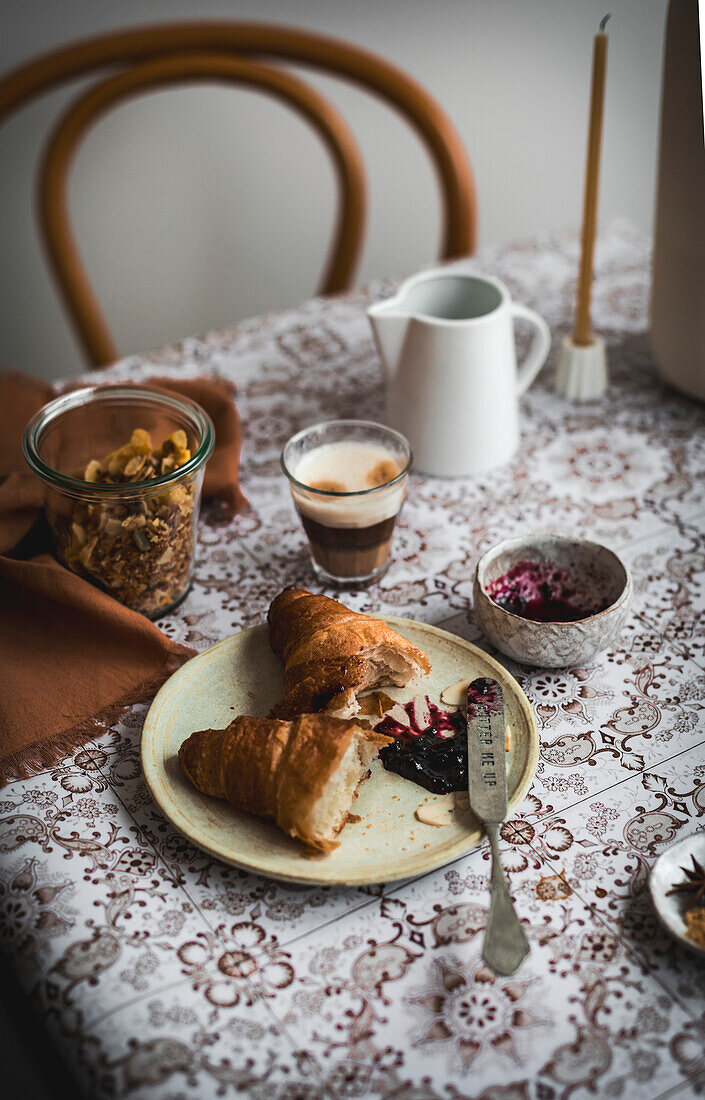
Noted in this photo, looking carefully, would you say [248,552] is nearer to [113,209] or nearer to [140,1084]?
[140,1084]

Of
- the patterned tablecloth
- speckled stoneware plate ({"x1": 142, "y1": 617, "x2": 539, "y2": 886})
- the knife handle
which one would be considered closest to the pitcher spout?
the patterned tablecloth

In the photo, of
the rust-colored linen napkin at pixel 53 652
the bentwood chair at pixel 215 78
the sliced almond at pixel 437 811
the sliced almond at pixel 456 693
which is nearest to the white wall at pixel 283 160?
the bentwood chair at pixel 215 78

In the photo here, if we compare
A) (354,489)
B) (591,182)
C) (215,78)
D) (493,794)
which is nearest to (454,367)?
(354,489)

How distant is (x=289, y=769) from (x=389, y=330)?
1.83 feet

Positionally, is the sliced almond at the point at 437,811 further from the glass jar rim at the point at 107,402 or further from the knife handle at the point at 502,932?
the glass jar rim at the point at 107,402

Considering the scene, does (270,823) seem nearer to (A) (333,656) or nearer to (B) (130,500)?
(A) (333,656)

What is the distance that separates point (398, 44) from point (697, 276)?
62.2 inches

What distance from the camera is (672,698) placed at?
0.91m

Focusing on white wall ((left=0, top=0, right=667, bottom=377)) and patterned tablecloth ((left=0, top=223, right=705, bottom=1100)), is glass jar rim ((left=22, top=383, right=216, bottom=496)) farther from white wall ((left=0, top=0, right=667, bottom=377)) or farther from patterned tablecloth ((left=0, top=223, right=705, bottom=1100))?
white wall ((left=0, top=0, right=667, bottom=377))

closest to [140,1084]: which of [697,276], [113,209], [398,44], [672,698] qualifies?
[672,698]

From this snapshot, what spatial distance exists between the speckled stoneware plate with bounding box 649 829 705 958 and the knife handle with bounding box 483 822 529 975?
0.33ft

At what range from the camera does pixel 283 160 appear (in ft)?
8.26

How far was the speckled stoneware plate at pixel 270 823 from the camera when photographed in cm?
75

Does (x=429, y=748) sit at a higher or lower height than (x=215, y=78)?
lower
